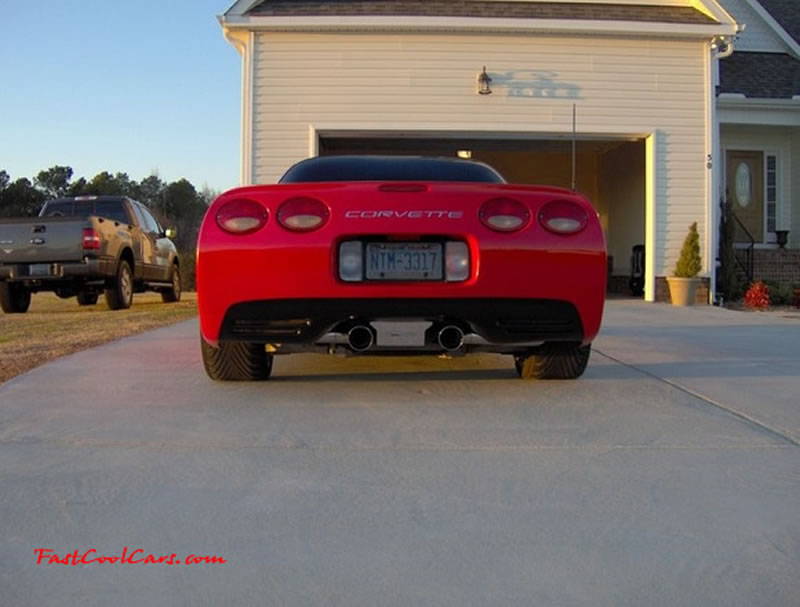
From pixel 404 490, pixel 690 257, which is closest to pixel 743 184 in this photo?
pixel 690 257

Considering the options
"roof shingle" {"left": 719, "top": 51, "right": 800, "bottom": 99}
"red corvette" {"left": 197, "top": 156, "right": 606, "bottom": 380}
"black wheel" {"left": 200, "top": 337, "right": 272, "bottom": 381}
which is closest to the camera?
"red corvette" {"left": 197, "top": 156, "right": 606, "bottom": 380}

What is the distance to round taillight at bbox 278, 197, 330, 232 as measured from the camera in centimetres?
351

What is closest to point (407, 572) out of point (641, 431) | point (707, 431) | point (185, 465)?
point (185, 465)

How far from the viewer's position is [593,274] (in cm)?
365

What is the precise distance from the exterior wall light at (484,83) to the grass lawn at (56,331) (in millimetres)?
5701

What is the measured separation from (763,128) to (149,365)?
13566 millimetres

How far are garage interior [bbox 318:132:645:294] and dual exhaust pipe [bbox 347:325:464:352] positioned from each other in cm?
850

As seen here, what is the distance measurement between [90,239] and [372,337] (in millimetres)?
7427

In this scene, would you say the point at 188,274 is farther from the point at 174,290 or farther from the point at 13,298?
the point at 13,298

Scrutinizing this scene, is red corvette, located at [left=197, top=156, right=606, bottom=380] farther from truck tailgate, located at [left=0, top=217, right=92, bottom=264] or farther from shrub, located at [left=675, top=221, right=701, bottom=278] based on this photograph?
shrub, located at [left=675, top=221, right=701, bottom=278]

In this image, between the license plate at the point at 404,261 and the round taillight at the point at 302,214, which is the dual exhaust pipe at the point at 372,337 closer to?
the license plate at the point at 404,261

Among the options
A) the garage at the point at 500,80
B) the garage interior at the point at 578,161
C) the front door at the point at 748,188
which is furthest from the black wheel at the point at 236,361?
the front door at the point at 748,188

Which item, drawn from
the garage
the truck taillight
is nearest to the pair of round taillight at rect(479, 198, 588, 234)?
the truck taillight

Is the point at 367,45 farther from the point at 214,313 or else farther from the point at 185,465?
the point at 185,465
